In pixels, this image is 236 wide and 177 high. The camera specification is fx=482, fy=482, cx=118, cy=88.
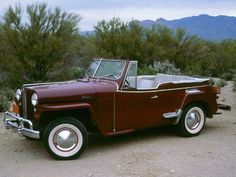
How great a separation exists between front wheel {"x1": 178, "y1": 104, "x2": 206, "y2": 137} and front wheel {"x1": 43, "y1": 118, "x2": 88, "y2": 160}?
224cm

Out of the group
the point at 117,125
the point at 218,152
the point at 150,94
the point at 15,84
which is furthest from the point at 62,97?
the point at 15,84

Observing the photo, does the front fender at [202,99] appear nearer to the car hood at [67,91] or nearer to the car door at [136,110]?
the car door at [136,110]

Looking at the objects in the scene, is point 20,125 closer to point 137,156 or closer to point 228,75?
point 137,156

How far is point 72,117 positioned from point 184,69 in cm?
1626

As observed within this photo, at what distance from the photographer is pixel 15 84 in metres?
16.7

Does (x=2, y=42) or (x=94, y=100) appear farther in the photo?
(x=2, y=42)

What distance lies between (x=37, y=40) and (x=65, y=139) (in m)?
10.4

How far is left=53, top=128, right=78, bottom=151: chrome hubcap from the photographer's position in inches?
299

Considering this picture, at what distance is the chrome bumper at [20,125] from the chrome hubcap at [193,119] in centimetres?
311

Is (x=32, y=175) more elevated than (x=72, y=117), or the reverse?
(x=72, y=117)

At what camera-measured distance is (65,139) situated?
7590 mm

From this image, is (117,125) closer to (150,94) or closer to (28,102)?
(150,94)

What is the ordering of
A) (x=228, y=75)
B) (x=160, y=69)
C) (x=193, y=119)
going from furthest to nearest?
1. (x=228, y=75)
2. (x=160, y=69)
3. (x=193, y=119)

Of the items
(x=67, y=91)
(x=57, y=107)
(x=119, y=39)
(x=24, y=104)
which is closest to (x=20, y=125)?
(x=24, y=104)
